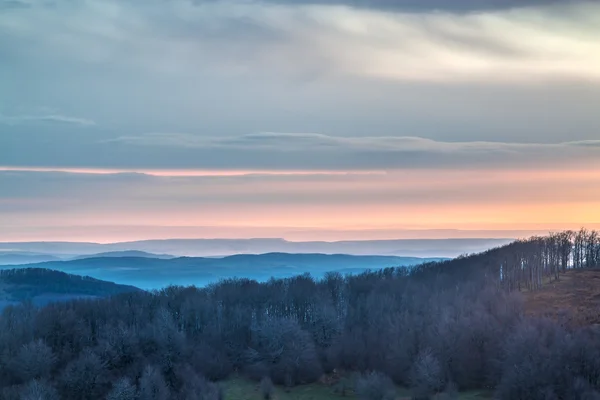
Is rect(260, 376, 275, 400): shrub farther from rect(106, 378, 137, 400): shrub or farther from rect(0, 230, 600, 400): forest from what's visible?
rect(106, 378, 137, 400): shrub

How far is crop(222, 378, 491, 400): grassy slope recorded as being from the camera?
99.2 meters

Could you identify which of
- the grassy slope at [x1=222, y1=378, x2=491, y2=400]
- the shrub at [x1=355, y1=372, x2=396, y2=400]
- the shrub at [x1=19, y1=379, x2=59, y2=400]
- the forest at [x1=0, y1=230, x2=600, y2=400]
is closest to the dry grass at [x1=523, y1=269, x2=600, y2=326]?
the forest at [x1=0, y1=230, x2=600, y2=400]

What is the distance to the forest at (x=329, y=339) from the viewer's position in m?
88.8

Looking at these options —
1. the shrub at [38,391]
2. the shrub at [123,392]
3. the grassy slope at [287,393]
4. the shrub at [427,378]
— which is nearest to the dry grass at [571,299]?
the shrub at [427,378]

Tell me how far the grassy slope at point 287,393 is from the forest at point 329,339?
5.71 ft

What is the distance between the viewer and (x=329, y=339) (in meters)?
123

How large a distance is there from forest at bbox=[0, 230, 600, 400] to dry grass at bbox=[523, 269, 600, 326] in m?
3.80

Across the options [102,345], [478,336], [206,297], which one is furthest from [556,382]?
[206,297]

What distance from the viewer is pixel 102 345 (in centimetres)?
11206

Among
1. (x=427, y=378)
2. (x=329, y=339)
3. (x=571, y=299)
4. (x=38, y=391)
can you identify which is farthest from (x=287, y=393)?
(x=571, y=299)

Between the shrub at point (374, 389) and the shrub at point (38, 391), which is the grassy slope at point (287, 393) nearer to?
the shrub at point (374, 389)

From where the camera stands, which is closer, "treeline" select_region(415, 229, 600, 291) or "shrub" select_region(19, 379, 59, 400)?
"shrub" select_region(19, 379, 59, 400)

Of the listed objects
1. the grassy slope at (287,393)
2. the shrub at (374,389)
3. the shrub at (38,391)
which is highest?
the shrub at (374,389)

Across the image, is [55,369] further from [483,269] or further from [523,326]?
[483,269]
